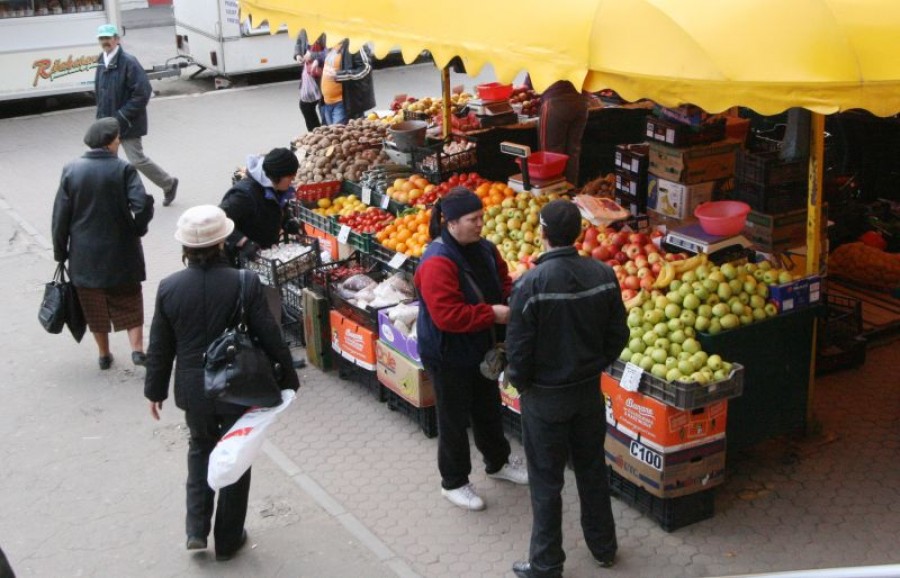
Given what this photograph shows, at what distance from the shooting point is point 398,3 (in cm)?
806

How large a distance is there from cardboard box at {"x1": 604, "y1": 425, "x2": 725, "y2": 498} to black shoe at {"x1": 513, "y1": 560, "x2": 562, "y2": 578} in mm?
839

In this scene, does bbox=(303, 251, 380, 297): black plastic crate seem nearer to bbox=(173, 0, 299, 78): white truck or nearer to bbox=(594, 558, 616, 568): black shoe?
bbox=(594, 558, 616, 568): black shoe

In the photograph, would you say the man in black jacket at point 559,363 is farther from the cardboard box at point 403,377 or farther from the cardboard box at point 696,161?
the cardboard box at point 696,161

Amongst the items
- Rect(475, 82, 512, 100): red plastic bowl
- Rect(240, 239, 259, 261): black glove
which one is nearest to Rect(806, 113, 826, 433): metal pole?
Rect(240, 239, 259, 261): black glove

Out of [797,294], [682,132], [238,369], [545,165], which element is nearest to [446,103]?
[545,165]

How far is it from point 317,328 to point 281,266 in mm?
608

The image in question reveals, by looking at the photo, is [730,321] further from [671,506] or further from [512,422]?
[512,422]

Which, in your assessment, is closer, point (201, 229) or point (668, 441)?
point (201, 229)

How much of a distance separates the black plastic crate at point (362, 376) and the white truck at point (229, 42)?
1228 cm

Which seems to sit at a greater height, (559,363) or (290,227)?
(559,363)

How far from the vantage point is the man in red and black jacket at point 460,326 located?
6266mm

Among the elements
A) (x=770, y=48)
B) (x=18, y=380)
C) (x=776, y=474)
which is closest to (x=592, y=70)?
(x=770, y=48)

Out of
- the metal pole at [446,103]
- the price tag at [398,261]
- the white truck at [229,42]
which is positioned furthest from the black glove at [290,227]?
the white truck at [229,42]

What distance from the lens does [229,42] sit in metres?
20.3
